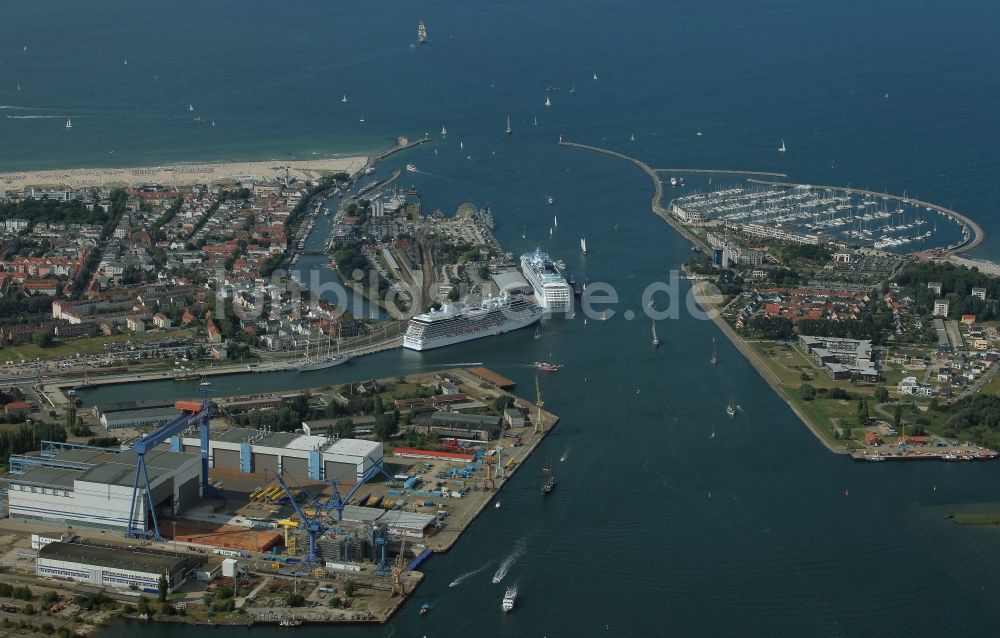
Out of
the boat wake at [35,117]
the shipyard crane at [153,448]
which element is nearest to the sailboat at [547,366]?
the shipyard crane at [153,448]

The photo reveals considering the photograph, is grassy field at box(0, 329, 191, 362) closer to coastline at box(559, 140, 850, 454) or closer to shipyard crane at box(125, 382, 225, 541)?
shipyard crane at box(125, 382, 225, 541)

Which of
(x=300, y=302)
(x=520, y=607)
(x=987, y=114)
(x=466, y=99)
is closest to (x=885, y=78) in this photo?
(x=987, y=114)

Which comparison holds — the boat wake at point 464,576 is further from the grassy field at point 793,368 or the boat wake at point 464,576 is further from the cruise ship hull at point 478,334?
the cruise ship hull at point 478,334

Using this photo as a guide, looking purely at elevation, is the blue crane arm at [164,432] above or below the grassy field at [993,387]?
above

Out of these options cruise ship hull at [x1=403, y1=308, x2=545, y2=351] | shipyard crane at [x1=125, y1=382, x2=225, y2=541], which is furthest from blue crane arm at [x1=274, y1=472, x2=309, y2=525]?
cruise ship hull at [x1=403, y1=308, x2=545, y2=351]

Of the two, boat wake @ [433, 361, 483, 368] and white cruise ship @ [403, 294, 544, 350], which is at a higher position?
white cruise ship @ [403, 294, 544, 350]

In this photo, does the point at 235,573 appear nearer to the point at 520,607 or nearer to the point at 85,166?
the point at 520,607
